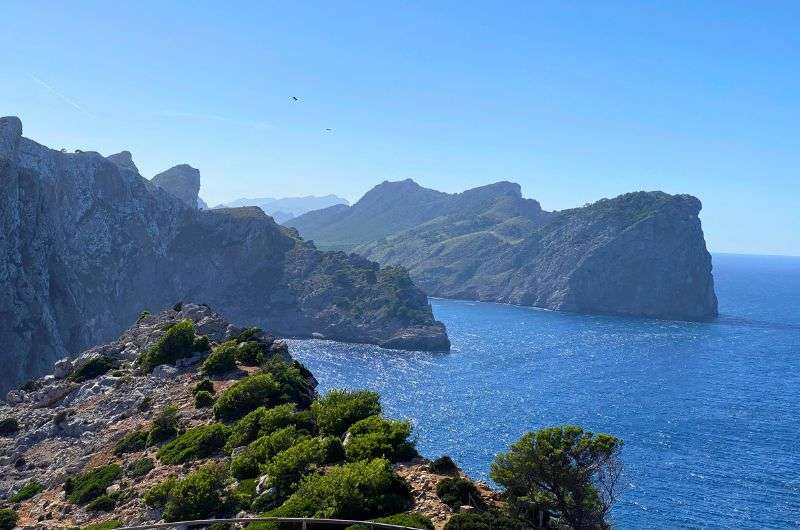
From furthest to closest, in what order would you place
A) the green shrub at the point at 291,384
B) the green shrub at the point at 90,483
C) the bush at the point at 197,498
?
the green shrub at the point at 291,384, the green shrub at the point at 90,483, the bush at the point at 197,498

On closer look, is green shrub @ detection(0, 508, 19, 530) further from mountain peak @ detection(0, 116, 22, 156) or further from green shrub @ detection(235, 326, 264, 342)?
mountain peak @ detection(0, 116, 22, 156)

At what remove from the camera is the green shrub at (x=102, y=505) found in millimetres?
35072

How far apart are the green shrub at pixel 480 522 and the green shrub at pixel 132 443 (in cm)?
2764

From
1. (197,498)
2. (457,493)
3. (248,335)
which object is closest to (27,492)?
(197,498)

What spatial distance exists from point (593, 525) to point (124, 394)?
40.9 metres

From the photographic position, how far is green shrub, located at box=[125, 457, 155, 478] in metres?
38.4

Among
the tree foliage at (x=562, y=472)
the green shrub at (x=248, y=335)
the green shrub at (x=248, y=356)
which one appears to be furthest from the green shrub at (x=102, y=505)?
the green shrub at (x=248, y=335)

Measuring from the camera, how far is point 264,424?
3750 cm

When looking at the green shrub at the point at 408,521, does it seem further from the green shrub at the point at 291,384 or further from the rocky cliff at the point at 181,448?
the green shrub at the point at 291,384

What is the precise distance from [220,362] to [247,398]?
37.5 feet

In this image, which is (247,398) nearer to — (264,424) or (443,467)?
(264,424)

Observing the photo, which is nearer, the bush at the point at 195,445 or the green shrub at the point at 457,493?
the green shrub at the point at 457,493

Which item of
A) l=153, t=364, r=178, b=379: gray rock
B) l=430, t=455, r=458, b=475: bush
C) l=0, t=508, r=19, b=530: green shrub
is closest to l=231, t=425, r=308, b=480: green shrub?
l=430, t=455, r=458, b=475: bush

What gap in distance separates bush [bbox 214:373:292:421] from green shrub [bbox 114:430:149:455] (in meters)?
5.15
